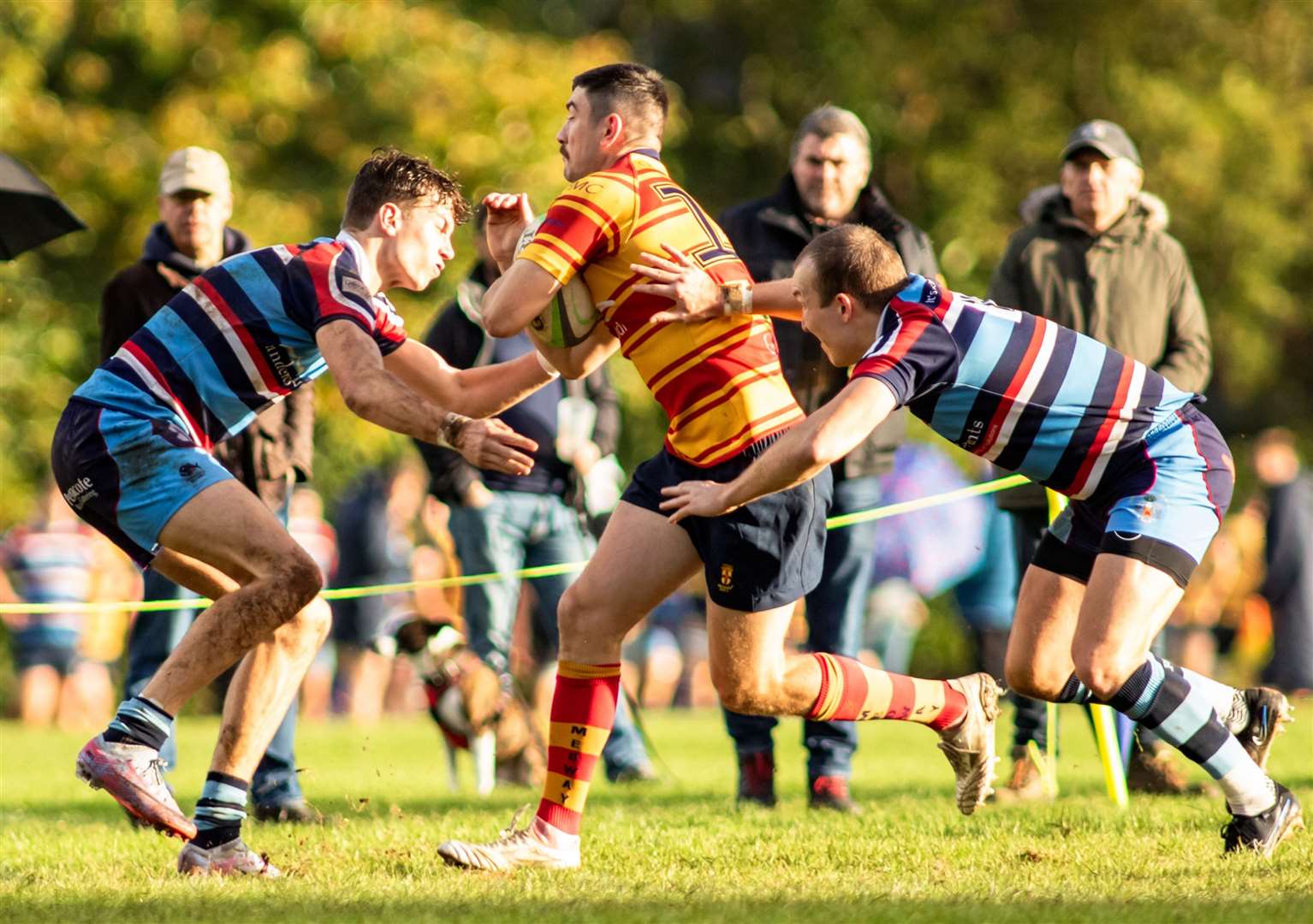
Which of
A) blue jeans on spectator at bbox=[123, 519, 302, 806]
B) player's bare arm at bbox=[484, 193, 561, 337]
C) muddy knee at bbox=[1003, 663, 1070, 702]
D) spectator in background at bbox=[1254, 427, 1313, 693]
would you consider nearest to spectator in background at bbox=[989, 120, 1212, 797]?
muddy knee at bbox=[1003, 663, 1070, 702]

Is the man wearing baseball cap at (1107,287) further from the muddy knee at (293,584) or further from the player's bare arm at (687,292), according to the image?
the muddy knee at (293,584)

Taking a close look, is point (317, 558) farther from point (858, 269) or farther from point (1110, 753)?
point (858, 269)

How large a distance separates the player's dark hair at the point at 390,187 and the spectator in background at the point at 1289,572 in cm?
1096

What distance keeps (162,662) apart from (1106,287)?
4.27 metres

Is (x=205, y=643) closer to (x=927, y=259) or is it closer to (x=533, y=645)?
(x=927, y=259)

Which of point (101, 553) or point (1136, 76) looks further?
point (1136, 76)

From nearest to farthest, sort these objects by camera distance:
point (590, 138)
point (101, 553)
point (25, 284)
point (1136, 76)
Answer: point (590, 138) → point (101, 553) → point (25, 284) → point (1136, 76)

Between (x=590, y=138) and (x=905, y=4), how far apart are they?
54.1ft

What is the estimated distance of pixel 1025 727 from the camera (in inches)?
314

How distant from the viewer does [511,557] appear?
29.2 ft

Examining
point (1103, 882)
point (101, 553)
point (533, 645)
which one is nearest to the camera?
point (1103, 882)

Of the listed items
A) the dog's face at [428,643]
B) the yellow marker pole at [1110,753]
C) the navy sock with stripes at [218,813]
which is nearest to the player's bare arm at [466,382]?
the navy sock with stripes at [218,813]

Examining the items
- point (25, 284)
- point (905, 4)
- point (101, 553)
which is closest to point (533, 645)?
point (101, 553)

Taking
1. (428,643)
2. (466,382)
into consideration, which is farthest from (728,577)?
(428,643)
